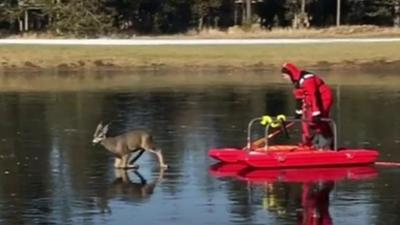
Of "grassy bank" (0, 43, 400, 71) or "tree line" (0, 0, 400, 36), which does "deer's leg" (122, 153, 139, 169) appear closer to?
"grassy bank" (0, 43, 400, 71)

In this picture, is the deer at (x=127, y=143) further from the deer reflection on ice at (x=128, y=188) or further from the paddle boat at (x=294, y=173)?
the paddle boat at (x=294, y=173)

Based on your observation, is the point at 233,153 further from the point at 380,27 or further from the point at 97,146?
the point at 380,27

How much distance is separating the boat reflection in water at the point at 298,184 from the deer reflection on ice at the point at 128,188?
1.10 m

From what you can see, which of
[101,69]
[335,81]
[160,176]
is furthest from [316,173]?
[101,69]

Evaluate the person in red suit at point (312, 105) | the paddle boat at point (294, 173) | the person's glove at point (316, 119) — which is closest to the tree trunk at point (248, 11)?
the person in red suit at point (312, 105)

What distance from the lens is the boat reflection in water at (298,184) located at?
1377 centimetres

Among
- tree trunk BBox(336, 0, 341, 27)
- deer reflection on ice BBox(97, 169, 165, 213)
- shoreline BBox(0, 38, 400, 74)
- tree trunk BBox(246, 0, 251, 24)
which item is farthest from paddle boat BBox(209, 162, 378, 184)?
tree trunk BBox(336, 0, 341, 27)

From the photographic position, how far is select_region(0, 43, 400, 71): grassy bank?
41.3 meters

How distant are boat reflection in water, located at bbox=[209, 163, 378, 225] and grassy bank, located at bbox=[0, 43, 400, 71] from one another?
78.4 feet

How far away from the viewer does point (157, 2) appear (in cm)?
6862

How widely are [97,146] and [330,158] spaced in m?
4.67

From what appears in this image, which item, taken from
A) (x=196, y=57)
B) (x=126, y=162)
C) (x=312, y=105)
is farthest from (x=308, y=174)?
(x=196, y=57)

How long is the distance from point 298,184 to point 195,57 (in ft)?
89.5

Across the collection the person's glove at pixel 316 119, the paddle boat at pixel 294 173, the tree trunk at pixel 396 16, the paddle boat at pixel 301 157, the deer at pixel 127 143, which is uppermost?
the person's glove at pixel 316 119
